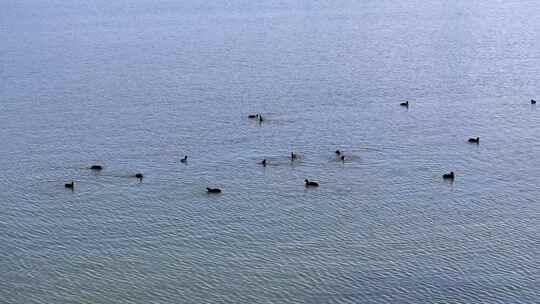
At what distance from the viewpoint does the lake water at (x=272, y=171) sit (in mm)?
47375

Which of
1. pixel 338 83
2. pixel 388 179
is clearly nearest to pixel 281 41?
pixel 338 83

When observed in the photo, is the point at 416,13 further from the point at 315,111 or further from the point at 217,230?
the point at 217,230

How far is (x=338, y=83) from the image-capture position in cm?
8712

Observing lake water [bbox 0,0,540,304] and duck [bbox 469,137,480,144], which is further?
duck [bbox 469,137,480,144]

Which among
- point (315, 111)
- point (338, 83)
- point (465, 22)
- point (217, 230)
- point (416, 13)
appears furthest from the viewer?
point (416, 13)

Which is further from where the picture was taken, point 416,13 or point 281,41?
point 416,13

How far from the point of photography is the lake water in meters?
47.4

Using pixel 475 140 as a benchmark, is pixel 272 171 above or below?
below

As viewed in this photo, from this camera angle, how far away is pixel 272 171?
62031mm

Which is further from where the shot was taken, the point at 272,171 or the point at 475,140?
the point at 475,140

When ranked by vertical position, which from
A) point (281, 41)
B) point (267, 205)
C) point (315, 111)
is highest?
point (281, 41)

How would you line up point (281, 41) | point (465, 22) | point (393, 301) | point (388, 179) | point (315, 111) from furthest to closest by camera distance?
point (465, 22)
point (281, 41)
point (315, 111)
point (388, 179)
point (393, 301)

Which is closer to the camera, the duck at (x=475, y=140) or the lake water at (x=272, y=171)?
the lake water at (x=272, y=171)

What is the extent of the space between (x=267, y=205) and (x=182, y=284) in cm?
1106
